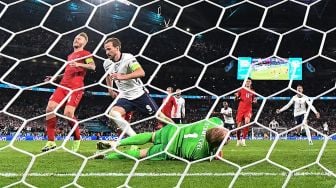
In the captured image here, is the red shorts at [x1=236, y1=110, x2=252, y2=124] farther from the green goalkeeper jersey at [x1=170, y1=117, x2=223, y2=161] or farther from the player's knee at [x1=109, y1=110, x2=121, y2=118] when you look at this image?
the green goalkeeper jersey at [x1=170, y1=117, x2=223, y2=161]

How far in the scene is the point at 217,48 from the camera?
58.0ft

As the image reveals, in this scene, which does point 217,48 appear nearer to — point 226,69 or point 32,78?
point 226,69

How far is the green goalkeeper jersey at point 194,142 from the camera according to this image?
298 centimetres

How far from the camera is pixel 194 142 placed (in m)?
3.03

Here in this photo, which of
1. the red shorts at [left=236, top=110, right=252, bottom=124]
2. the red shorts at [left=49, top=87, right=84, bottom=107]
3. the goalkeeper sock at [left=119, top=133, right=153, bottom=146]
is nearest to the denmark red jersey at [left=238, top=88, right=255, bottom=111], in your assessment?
the red shorts at [left=236, top=110, right=252, bottom=124]

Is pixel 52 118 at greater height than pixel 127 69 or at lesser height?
lesser

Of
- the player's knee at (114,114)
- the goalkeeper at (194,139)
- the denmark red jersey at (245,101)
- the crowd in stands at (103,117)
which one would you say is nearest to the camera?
the goalkeeper at (194,139)

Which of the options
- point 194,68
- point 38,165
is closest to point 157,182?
point 38,165

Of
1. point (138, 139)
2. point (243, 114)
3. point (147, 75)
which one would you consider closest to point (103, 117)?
point (147, 75)

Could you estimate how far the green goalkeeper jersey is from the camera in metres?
2.98

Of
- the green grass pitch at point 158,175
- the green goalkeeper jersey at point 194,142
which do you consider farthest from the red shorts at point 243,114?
the green goalkeeper jersey at point 194,142

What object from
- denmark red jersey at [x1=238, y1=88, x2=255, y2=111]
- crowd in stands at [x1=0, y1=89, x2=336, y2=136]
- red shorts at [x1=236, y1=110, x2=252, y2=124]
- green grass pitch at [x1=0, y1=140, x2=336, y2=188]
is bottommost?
crowd in stands at [x1=0, y1=89, x2=336, y2=136]

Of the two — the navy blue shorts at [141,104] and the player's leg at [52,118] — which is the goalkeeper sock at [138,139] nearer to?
the navy blue shorts at [141,104]

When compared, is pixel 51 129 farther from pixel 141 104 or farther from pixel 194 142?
pixel 194 142
